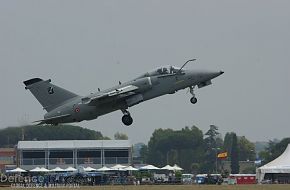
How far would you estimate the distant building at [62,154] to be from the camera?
143625 mm

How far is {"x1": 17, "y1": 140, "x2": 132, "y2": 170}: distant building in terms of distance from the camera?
144m

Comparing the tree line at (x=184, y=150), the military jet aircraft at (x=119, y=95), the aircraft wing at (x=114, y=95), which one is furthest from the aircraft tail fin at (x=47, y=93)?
the tree line at (x=184, y=150)

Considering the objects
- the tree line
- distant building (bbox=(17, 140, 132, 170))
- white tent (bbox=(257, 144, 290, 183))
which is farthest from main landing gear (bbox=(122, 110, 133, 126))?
the tree line

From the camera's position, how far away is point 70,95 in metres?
69.9

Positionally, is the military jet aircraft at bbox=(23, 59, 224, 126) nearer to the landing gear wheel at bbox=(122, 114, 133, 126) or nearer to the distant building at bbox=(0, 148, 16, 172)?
the landing gear wheel at bbox=(122, 114, 133, 126)

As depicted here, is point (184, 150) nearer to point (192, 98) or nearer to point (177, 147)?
point (177, 147)

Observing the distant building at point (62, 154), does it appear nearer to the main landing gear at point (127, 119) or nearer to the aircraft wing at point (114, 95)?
the main landing gear at point (127, 119)

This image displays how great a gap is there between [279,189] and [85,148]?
8405cm

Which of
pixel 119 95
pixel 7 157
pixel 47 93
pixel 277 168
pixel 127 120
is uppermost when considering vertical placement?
pixel 47 93

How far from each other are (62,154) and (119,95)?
7948cm

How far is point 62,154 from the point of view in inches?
5684

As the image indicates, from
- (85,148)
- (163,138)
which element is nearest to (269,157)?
(163,138)

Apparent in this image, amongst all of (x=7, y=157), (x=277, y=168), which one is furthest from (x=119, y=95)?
(x=7, y=157)

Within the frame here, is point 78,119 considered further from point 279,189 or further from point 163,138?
point 163,138
